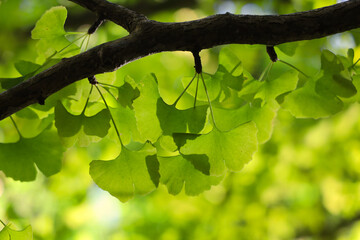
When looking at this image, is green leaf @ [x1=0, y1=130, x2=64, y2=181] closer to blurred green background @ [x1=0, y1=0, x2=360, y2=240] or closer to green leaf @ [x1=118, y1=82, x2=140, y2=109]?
green leaf @ [x1=118, y1=82, x2=140, y2=109]

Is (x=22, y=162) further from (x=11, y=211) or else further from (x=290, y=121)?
(x=290, y=121)

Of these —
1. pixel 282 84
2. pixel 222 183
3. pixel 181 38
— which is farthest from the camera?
pixel 222 183

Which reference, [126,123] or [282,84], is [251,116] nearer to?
[282,84]

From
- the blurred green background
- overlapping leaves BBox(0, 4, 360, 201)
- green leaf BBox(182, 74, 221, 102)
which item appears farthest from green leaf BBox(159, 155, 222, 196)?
the blurred green background

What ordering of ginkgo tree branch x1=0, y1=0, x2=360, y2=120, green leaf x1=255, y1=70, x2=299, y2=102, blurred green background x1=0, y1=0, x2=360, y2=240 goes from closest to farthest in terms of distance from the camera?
ginkgo tree branch x1=0, y1=0, x2=360, y2=120 < green leaf x1=255, y1=70, x2=299, y2=102 < blurred green background x1=0, y1=0, x2=360, y2=240

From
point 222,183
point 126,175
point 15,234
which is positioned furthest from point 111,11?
point 222,183

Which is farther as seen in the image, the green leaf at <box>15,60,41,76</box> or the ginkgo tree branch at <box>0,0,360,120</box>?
the green leaf at <box>15,60,41,76</box>

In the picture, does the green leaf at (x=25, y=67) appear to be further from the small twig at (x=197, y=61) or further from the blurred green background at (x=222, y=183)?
the blurred green background at (x=222, y=183)
